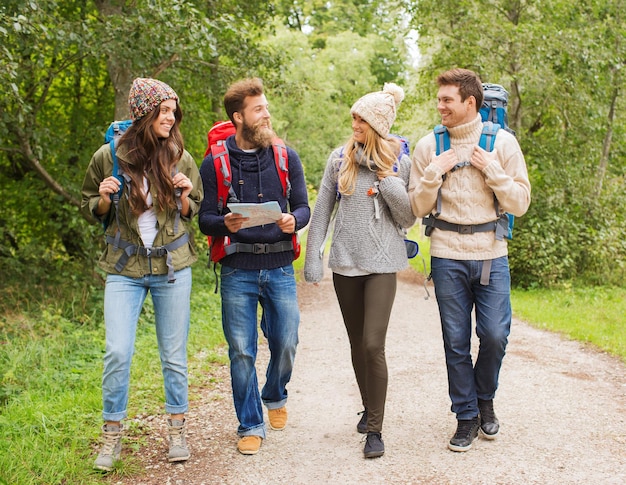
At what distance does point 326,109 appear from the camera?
29562 millimetres

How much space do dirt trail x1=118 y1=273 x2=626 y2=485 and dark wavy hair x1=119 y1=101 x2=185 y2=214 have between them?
5.30ft

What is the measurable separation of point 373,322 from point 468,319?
686 millimetres

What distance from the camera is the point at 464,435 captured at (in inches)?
170

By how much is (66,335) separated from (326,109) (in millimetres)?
23130

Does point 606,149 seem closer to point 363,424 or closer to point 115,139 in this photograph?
point 363,424

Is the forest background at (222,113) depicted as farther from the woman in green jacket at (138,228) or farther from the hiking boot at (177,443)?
the woman in green jacket at (138,228)

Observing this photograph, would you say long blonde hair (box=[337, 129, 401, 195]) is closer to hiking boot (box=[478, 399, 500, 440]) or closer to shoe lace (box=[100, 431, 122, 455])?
hiking boot (box=[478, 399, 500, 440])

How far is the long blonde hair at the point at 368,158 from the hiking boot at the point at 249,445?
1.68 metres

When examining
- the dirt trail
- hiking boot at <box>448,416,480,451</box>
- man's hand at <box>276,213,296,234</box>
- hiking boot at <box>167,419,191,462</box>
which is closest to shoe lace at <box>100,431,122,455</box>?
the dirt trail

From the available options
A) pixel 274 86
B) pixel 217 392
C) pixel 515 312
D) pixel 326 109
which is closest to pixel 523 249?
pixel 515 312

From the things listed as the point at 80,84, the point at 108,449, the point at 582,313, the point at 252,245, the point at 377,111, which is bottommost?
the point at 582,313

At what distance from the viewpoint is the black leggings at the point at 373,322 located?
13.8ft

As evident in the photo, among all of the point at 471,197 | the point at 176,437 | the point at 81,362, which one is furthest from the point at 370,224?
the point at 81,362

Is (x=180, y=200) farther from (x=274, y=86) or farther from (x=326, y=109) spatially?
(x=326, y=109)
